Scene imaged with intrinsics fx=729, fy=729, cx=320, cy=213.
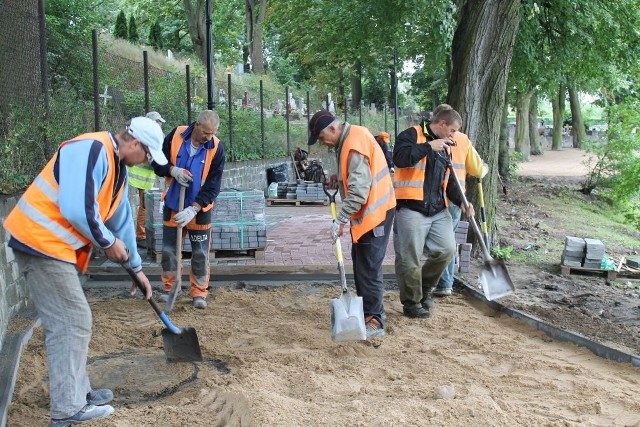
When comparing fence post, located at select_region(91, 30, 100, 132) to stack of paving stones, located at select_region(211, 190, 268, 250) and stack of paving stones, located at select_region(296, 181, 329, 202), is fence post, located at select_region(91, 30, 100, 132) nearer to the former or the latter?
stack of paving stones, located at select_region(211, 190, 268, 250)

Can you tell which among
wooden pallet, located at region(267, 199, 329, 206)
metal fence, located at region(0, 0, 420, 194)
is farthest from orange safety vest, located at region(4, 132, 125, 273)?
wooden pallet, located at region(267, 199, 329, 206)

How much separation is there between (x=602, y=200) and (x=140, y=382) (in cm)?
1893

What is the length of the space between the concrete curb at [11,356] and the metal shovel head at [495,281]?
411 cm

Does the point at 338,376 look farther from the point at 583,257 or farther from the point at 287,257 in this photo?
the point at 583,257

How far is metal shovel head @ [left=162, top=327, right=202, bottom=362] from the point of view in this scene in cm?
536

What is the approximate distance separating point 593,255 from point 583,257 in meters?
0.13

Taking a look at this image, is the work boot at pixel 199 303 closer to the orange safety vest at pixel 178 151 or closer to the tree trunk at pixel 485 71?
the orange safety vest at pixel 178 151

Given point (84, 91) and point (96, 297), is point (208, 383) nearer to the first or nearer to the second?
point (96, 297)

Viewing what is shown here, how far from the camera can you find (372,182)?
235 inches

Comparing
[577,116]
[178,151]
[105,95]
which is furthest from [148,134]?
[577,116]

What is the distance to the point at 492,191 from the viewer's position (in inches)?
405

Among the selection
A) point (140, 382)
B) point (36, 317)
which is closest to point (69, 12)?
point (36, 317)

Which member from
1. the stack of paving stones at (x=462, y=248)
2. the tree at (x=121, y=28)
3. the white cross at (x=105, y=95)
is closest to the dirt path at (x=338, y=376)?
the stack of paving stones at (x=462, y=248)

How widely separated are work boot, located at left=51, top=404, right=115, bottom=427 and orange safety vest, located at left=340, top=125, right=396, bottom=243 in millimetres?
2525
